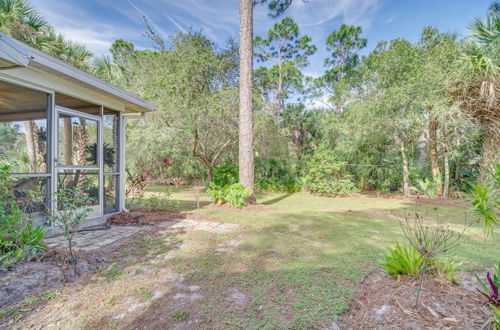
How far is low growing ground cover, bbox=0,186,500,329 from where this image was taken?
1844 millimetres

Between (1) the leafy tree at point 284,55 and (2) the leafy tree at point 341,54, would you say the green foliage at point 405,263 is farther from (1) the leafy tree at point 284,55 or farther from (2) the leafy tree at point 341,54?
(2) the leafy tree at point 341,54

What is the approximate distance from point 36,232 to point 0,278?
64 cm

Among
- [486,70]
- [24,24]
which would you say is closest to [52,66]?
[24,24]

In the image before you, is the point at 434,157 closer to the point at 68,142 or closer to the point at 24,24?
the point at 68,142

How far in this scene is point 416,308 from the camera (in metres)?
1.83

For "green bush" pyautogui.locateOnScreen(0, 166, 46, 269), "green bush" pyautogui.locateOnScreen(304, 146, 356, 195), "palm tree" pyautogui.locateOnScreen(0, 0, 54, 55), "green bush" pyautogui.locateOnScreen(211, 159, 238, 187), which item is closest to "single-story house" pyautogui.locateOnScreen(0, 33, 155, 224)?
"green bush" pyautogui.locateOnScreen(0, 166, 46, 269)

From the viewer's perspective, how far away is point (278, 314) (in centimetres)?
190

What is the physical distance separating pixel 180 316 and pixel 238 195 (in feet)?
15.6

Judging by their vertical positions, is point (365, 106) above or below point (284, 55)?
below

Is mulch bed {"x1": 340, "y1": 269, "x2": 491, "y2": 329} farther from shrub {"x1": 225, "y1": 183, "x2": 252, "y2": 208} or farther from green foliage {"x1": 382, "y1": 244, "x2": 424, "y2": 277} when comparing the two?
shrub {"x1": 225, "y1": 183, "x2": 252, "y2": 208}

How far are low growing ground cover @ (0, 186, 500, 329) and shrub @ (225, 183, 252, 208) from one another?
1914 mm

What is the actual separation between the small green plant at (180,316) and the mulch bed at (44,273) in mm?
1287

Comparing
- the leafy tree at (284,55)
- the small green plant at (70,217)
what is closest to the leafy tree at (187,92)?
the small green plant at (70,217)

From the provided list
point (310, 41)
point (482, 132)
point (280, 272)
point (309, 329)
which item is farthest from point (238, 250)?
point (310, 41)
